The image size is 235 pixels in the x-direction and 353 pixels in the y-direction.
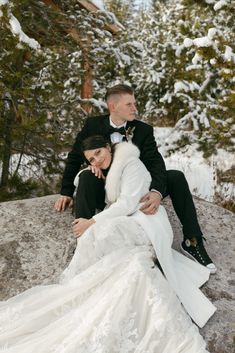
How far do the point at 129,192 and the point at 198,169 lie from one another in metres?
5.11

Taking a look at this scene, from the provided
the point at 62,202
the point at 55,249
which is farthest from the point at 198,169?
the point at 55,249

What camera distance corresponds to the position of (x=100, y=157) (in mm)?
3242

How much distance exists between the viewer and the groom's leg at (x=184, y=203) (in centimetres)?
345

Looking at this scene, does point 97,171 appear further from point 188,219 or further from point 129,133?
point 188,219

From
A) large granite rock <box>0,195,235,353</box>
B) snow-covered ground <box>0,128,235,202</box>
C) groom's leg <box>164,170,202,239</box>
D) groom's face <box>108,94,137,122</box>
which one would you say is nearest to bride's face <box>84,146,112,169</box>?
groom's face <box>108,94,137,122</box>

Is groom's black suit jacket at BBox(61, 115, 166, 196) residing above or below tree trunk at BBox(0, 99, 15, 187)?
below

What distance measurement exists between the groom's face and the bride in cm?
31

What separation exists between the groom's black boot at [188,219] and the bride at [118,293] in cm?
12

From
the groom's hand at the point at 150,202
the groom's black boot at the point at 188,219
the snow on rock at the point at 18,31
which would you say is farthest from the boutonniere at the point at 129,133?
the snow on rock at the point at 18,31

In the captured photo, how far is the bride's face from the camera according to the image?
10.6 ft

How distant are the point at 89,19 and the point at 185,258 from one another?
3977mm

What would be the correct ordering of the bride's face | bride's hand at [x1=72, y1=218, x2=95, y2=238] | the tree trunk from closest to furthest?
bride's hand at [x1=72, y1=218, x2=95, y2=238]
the bride's face
the tree trunk

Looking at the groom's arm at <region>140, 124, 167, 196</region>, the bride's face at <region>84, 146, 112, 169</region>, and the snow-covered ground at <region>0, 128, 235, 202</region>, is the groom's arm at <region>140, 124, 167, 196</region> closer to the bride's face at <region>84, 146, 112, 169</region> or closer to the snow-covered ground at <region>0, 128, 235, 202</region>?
the bride's face at <region>84, 146, 112, 169</region>

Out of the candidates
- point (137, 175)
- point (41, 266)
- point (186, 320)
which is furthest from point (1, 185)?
point (186, 320)
